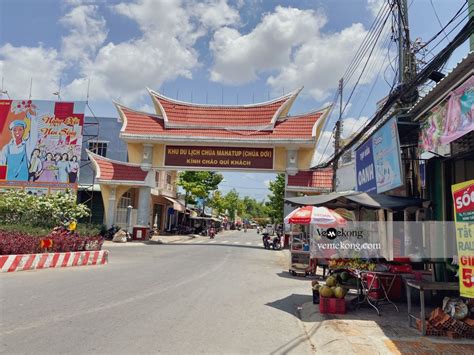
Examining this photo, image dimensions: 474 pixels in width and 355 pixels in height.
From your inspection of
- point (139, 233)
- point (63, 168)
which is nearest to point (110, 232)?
point (139, 233)

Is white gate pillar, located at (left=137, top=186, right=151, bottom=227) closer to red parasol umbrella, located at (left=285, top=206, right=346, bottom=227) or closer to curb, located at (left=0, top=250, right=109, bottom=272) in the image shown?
curb, located at (left=0, top=250, right=109, bottom=272)

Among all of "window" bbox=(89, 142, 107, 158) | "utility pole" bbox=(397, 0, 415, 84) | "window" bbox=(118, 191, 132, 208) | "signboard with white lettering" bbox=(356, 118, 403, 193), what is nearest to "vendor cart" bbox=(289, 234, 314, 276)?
"signboard with white lettering" bbox=(356, 118, 403, 193)

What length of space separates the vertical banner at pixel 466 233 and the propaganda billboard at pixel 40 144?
2693cm

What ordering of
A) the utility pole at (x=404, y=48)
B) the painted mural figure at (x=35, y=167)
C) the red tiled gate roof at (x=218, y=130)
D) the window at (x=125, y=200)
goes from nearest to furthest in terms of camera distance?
the utility pole at (x=404, y=48)
the red tiled gate roof at (x=218, y=130)
the painted mural figure at (x=35, y=167)
the window at (x=125, y=200)

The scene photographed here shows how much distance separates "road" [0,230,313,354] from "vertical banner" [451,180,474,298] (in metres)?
2.24

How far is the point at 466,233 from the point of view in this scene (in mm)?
4961

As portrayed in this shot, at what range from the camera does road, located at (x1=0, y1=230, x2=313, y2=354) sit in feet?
16.4

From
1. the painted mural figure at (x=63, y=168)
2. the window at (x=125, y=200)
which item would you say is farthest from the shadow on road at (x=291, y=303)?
the window at (x=125, y=200)

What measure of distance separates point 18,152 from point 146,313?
26.5 meters

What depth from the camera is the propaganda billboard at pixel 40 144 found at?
91.5ft

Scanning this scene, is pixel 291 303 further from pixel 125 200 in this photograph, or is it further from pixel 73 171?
pixel 125 200

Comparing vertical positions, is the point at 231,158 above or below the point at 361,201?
above

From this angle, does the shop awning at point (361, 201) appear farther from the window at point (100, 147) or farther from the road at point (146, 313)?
the window at point (100, 147)

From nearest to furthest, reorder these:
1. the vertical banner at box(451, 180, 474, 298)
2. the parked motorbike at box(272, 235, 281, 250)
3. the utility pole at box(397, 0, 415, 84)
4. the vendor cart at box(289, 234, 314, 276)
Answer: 1. the vertical banner at box(451, 180, 474, 298)
2. the utility pole at box(397, 0, 415, 84)
3. the vendor cart at box(289, 234, 314, 276)
4. the parked motorbike at box(272, 235, 281, 250)
